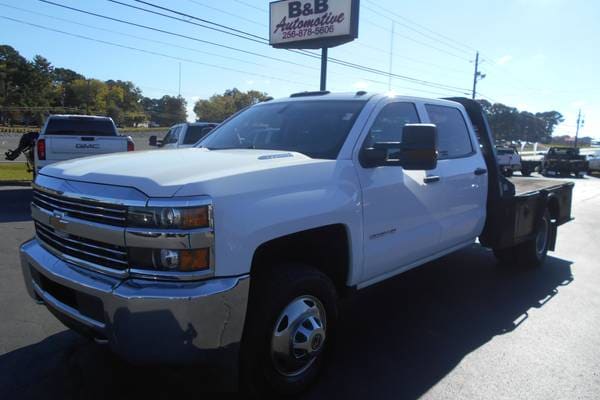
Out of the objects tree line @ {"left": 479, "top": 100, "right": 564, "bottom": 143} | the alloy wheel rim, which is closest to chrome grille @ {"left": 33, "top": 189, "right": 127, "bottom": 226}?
the alloy wheel rim

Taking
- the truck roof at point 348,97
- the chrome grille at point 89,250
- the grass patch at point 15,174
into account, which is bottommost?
the grass patch at point 15,174

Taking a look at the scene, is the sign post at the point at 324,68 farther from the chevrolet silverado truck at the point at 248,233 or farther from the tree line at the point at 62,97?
the tree line at the point at 62,97

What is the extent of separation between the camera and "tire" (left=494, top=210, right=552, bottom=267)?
6176 mm

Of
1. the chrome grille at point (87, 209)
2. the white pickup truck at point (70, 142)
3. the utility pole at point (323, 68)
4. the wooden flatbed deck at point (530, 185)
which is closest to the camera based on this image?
the chrome grille at point (87, 209)

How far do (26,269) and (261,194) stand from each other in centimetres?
175

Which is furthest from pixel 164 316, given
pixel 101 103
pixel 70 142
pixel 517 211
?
pixel 101 103

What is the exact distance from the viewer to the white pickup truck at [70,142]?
9.70 m

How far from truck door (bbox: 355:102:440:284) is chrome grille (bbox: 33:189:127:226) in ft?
5.26

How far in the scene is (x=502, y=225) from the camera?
517 cm

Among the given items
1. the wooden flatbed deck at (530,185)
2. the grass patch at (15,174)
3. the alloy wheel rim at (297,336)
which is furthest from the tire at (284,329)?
the grass patch at (15,174)

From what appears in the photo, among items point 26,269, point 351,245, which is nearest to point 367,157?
point 351,245

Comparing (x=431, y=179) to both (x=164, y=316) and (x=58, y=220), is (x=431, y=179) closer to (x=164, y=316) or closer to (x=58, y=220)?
(x=164, y=316)

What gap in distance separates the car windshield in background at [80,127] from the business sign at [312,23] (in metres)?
16.7

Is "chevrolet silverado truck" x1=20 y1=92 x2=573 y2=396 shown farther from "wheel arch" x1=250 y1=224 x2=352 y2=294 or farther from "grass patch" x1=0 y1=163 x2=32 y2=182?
"grass patch" x1=0 y1=163 x2=32 y2=182
